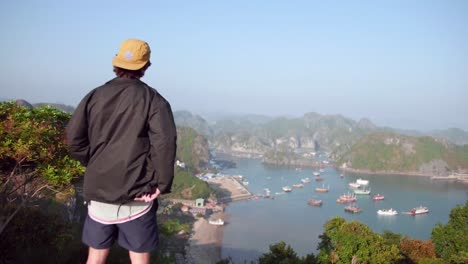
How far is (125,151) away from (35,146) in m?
1.49

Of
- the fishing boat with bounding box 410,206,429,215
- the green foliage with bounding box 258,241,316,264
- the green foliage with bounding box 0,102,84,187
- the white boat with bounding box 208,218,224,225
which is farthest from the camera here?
the fishing boat with bounding box 410,206,429,215

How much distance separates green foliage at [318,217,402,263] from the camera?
743cm

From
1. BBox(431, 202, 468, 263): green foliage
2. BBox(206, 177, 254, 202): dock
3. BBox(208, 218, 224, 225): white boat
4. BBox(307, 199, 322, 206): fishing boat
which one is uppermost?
BBox(431, 202, 468, 263): green foliage

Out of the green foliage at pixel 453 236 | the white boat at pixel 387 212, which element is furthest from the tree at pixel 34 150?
the white boat at pixel 387 212

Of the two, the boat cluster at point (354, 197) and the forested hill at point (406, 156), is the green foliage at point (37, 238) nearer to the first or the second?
the boat cluster at point (354, 197)

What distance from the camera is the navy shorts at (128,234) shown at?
1.38 m

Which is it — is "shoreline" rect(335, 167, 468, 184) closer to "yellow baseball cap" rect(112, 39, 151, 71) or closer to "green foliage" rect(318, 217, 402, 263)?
"green foliage" rect(318, 217, 402, 263)

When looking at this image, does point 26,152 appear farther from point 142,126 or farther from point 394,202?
point 394,202

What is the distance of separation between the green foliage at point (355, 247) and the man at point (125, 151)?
20.6ft

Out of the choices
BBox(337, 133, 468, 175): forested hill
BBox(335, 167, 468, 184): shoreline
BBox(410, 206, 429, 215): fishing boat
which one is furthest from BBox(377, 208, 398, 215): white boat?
BBox(337, 133, 468, 175): forested hill

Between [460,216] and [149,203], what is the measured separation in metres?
11.3

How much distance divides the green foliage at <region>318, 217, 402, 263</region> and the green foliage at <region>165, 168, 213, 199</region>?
80.3 feet

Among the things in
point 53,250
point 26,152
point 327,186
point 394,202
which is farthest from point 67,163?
point 327,186

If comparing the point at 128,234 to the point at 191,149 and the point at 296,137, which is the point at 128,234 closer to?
the point at 191,149
